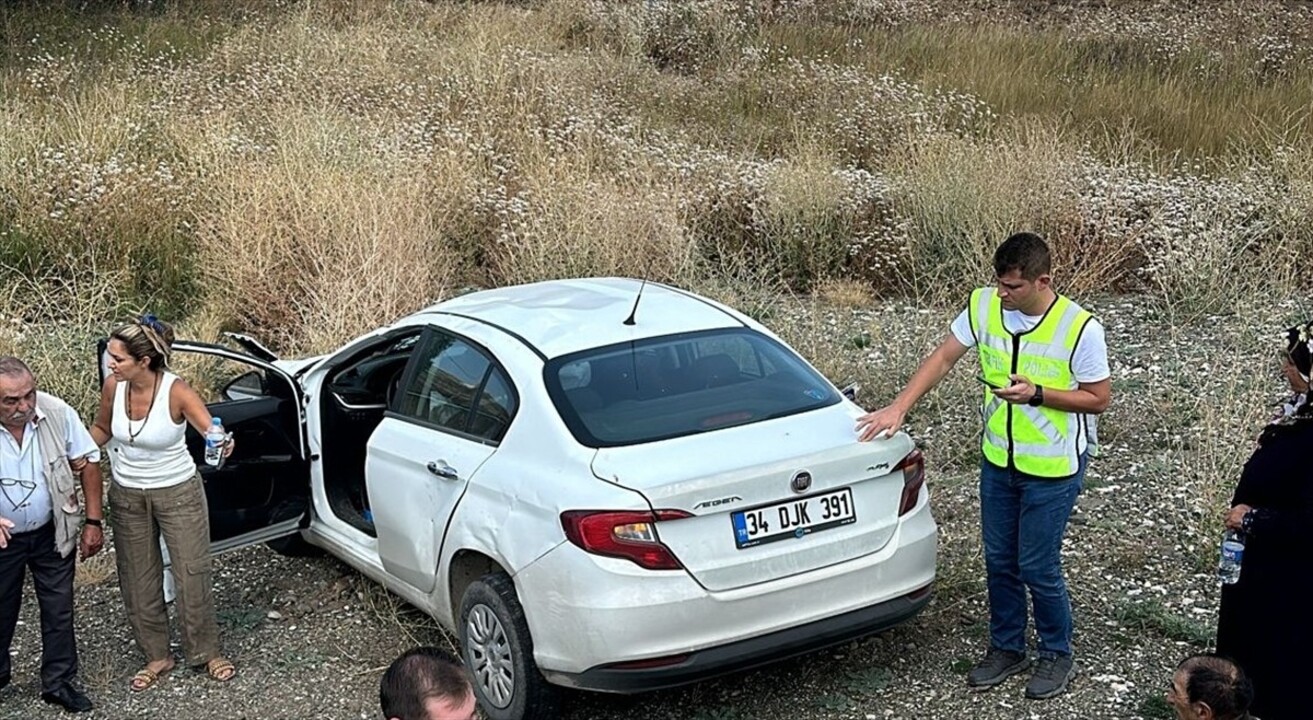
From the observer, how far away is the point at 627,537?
14.5 ft

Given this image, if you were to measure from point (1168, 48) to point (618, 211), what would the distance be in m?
11.6

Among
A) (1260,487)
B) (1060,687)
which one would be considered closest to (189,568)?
(1060,687)

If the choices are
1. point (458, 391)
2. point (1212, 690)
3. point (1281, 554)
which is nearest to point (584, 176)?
point (458, 391)

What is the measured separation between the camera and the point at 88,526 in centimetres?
545

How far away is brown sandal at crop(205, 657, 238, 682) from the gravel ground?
0.04 metres

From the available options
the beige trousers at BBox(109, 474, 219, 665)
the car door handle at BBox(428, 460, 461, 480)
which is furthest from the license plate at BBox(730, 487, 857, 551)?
the beige trousers at BBox(109, 474, 219, 665)

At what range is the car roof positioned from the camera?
17.3 ft

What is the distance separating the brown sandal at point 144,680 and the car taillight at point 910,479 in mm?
3258

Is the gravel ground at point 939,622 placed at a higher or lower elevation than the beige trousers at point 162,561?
lower

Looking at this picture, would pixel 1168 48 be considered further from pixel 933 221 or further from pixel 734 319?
pixel 734 319

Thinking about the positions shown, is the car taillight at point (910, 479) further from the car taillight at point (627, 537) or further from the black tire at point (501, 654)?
the black tire at point (501, 654)

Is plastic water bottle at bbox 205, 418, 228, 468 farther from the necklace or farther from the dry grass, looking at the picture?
the dry grass

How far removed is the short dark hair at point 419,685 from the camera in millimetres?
2793

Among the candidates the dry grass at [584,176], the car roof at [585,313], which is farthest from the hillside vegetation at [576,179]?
the car roof at [585,313]
